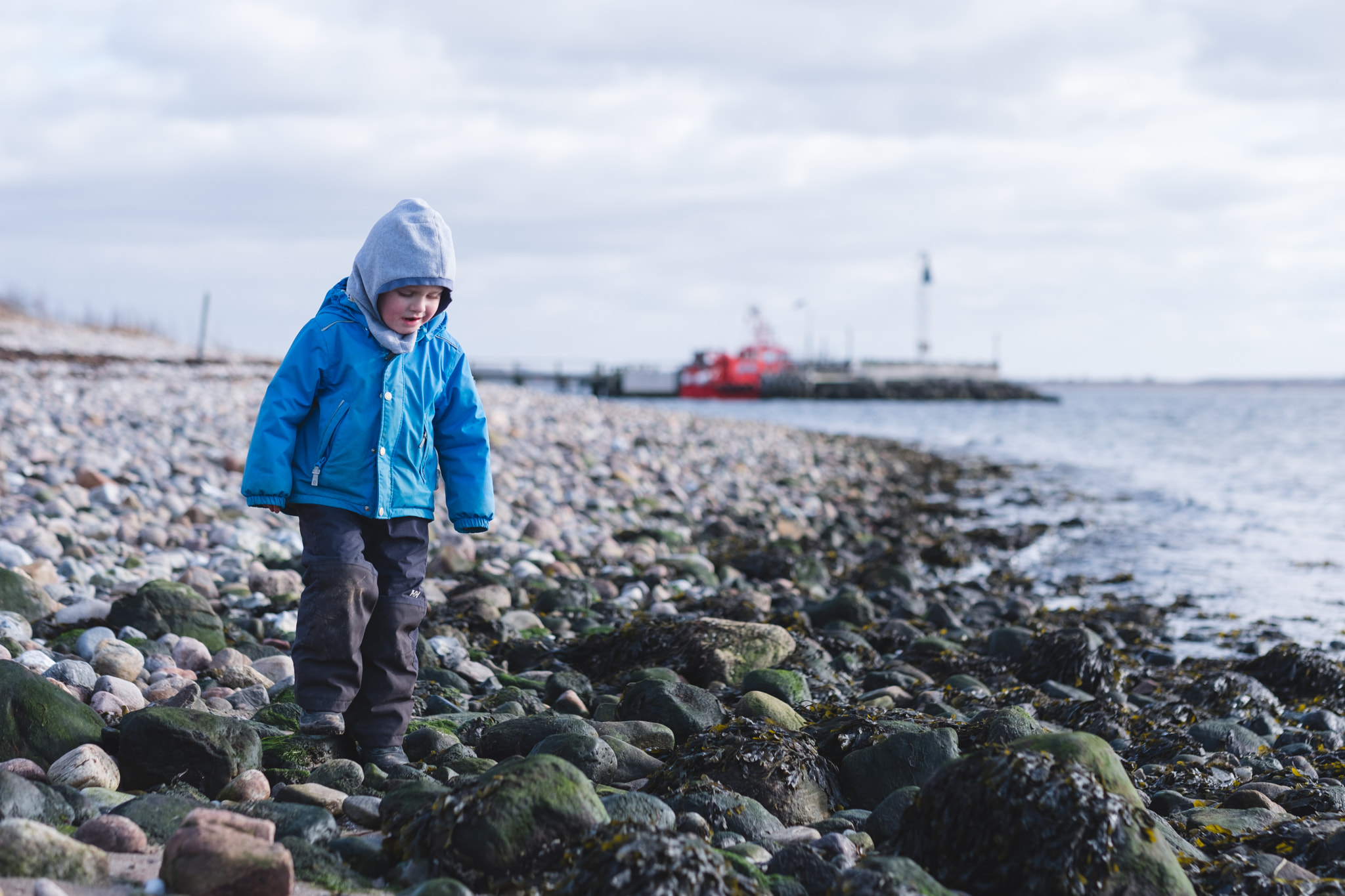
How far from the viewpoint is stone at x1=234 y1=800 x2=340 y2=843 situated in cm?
237

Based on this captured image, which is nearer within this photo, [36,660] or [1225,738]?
[36,660]

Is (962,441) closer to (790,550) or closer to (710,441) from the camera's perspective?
(710,441)

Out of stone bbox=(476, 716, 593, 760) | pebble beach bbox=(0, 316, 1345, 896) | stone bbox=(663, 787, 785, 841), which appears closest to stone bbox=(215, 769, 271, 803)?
pebble beach bbox=(0, 316, 1345, 896)

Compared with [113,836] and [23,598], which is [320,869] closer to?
[113,836]

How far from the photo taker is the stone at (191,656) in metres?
3.86

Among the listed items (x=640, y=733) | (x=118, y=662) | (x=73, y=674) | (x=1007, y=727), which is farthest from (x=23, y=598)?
(x=1007, y=727)

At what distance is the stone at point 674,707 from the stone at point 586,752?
48 cm

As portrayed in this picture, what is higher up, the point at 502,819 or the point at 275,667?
the point at 502,819

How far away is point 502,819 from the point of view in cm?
223

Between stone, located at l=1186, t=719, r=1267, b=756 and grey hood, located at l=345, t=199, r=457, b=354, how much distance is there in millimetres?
3443

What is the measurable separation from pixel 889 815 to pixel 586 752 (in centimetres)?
85

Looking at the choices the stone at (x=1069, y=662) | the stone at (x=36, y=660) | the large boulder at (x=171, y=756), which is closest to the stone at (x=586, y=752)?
the large boulder at (x=171, y=756)

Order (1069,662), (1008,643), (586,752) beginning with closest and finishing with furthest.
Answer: (586,752), (1069,662), (1008,643)

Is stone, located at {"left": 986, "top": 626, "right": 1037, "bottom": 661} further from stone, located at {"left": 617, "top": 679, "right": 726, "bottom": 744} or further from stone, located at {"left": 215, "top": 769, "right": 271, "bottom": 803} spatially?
stone, located at {"left": 215, "top": 769, "right": 271, "bottom": 803}
